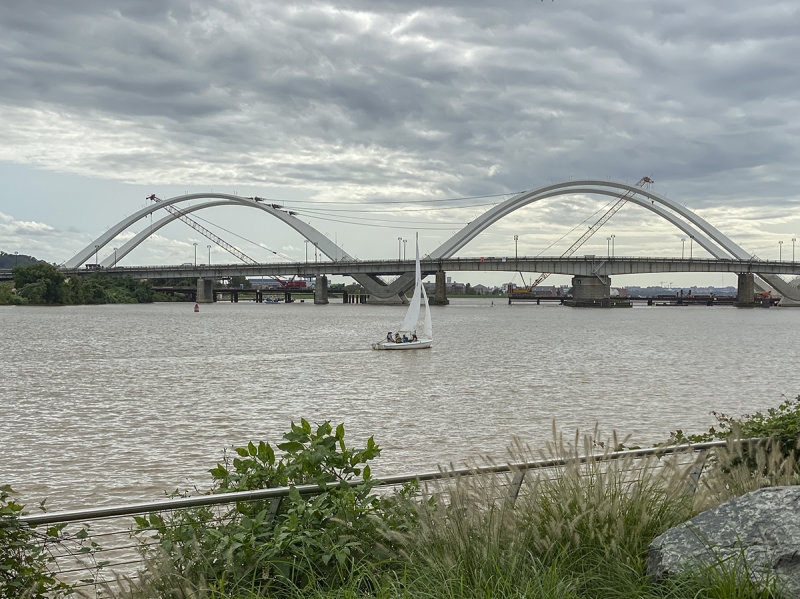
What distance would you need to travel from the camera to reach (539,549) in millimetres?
5398

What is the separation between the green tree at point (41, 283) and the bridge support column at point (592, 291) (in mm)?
107585

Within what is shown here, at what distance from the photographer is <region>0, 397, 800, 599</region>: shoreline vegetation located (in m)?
5.00

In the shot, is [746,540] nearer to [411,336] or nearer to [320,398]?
[320,398]

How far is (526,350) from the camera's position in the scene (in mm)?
53719

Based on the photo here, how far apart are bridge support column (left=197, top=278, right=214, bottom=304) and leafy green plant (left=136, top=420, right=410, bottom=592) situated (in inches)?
6990

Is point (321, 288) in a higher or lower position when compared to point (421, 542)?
higher

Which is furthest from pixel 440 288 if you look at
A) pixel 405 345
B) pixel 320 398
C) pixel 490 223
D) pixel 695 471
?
pixel 695 471

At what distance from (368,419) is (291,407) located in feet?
13.1

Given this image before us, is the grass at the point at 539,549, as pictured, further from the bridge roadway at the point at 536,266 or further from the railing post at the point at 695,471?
the bridge roadway at the point at 536,266

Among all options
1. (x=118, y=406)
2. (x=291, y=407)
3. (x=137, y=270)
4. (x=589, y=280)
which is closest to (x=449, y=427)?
(x=291, y=407)

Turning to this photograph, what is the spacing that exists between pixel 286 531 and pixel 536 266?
479ft

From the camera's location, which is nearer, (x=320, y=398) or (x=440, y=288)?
(x=320, y=398)

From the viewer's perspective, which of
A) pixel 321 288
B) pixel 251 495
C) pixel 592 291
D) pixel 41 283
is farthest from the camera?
pixel 321 288

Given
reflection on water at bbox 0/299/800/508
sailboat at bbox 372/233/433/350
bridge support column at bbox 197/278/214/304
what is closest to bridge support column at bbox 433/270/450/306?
bridge support column at bbox 197/278/214/304
